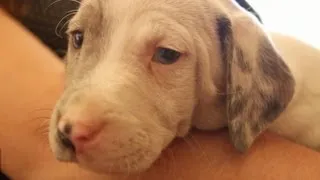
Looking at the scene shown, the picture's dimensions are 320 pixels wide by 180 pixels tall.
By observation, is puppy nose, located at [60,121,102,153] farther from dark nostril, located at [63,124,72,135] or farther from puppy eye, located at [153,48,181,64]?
puppy eye, located at [153,48,181,64]

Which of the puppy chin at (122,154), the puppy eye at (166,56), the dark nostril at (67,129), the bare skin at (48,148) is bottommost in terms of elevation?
the bare skin at (48,148)

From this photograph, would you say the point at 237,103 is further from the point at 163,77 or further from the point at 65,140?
the point at 65,140

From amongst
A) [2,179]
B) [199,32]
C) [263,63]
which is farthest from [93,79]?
[2,179]

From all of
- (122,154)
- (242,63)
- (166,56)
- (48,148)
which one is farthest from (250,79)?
(48,148)

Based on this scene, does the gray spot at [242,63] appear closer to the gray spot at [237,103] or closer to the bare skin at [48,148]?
the gray spot at [237,103]

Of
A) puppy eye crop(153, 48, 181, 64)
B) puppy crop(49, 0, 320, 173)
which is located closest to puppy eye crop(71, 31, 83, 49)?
puppy crop(49, 0, 320, 173)

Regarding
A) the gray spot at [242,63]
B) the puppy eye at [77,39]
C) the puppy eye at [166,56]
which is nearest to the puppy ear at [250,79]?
the gray spot at [242,63]

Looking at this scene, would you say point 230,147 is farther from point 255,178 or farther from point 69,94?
point 69,94

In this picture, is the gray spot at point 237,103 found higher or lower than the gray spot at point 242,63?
lower
